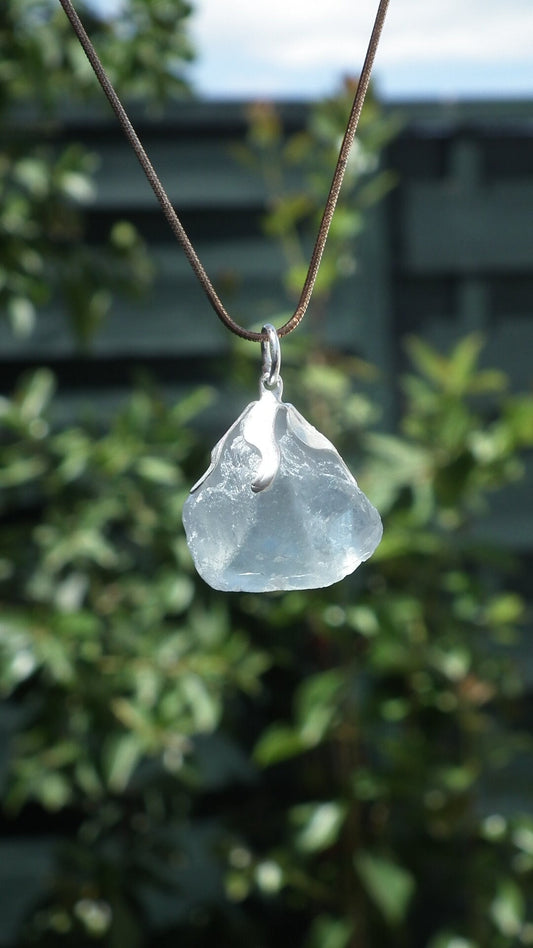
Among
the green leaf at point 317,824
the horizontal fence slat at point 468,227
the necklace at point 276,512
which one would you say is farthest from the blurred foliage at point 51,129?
the necklace at point 276,512

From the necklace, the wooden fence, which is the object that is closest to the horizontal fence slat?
the wooden fence

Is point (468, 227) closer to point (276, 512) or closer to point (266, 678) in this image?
point (266, 678)

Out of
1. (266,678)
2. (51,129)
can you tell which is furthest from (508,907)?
Answer: (51,129)

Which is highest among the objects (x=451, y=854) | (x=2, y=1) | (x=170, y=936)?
(x=2, y=1)

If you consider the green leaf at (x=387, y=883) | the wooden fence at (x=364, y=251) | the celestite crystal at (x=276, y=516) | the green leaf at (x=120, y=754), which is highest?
the celestite crystal at (x=276, y=516)

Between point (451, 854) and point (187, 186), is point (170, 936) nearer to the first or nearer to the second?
point (451, 854)

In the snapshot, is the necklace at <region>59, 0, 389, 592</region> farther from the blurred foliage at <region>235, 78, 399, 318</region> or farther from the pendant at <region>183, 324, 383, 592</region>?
the blurred foliage at <region>235, 78, 399, 318</region>

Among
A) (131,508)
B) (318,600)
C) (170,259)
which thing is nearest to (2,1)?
(170,259)

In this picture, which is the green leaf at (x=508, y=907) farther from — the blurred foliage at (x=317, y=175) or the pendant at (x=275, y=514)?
the pendant at (x=275, y=514)
